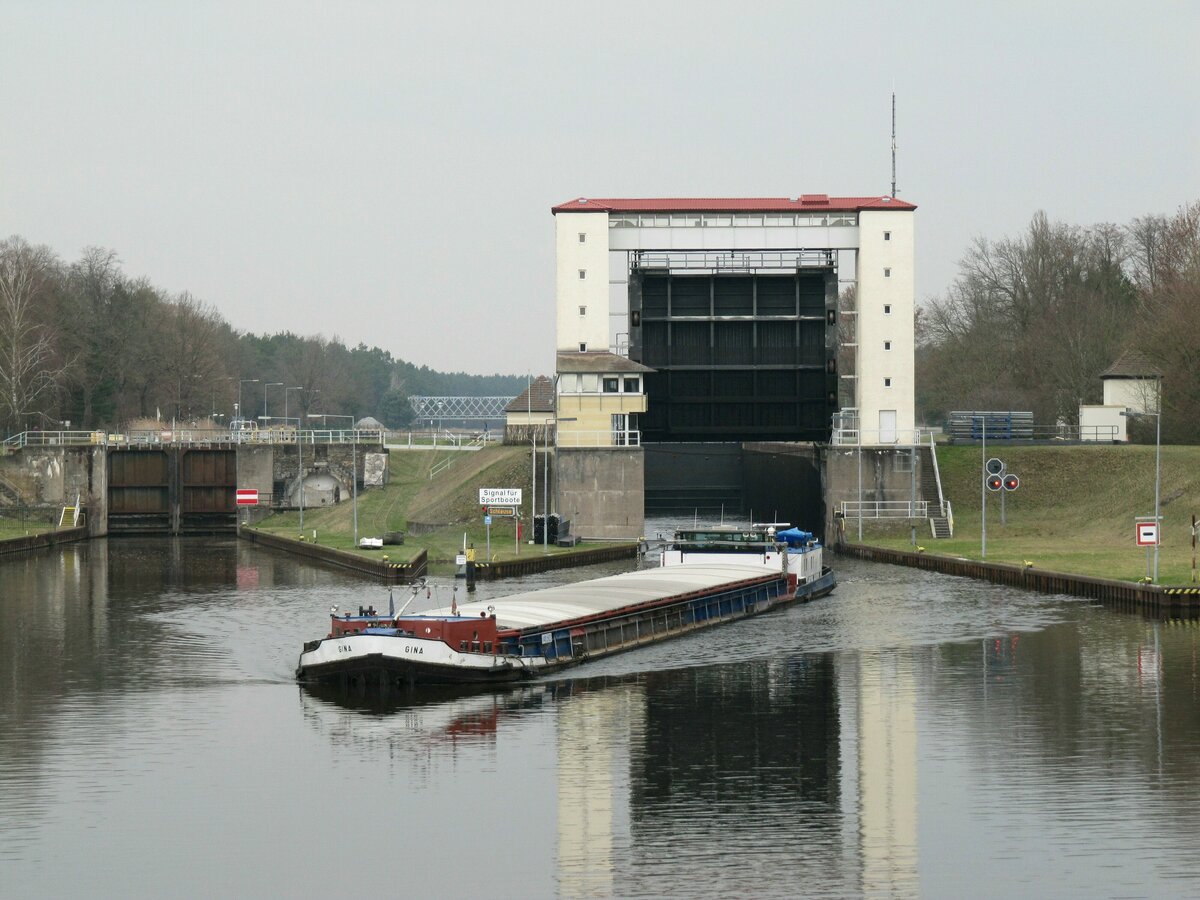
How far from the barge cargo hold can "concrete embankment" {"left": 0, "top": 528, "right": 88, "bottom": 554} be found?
3537cm

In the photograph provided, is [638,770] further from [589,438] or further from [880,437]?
[880,437]

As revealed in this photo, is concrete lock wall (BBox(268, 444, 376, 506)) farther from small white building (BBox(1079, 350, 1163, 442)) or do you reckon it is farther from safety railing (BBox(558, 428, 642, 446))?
small white building (BBox(1079, 350, 1163, 442))

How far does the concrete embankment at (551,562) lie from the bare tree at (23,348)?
4561cm

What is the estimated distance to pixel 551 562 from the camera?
5791 cm

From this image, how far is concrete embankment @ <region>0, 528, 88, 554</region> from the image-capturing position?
6989 cm

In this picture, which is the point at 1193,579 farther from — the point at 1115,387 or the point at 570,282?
the point at 1115,387

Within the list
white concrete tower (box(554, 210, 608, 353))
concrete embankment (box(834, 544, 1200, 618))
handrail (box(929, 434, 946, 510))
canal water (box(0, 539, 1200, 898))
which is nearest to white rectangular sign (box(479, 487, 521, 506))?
white concrete tower (box(554, 210, 608, 353))

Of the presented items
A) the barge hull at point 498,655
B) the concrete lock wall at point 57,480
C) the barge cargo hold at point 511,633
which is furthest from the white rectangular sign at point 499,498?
the concrete lock wall at point 57,480

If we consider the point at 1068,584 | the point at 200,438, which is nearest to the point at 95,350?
the point at 200,438

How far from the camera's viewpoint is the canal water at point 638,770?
20297mm

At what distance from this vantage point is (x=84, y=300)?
118812mm

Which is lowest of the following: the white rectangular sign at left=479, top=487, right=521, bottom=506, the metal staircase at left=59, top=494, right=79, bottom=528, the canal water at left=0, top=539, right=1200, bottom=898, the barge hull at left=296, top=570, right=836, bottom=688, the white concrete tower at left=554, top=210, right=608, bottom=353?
the canal water at left=0, top=539, right=1200, bottom=898

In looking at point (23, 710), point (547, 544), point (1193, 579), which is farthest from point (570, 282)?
point (23, 710)

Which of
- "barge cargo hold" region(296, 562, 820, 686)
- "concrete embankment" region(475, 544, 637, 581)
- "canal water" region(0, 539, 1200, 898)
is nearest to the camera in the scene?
"canal water" region(0, 539, 1200, 898)
